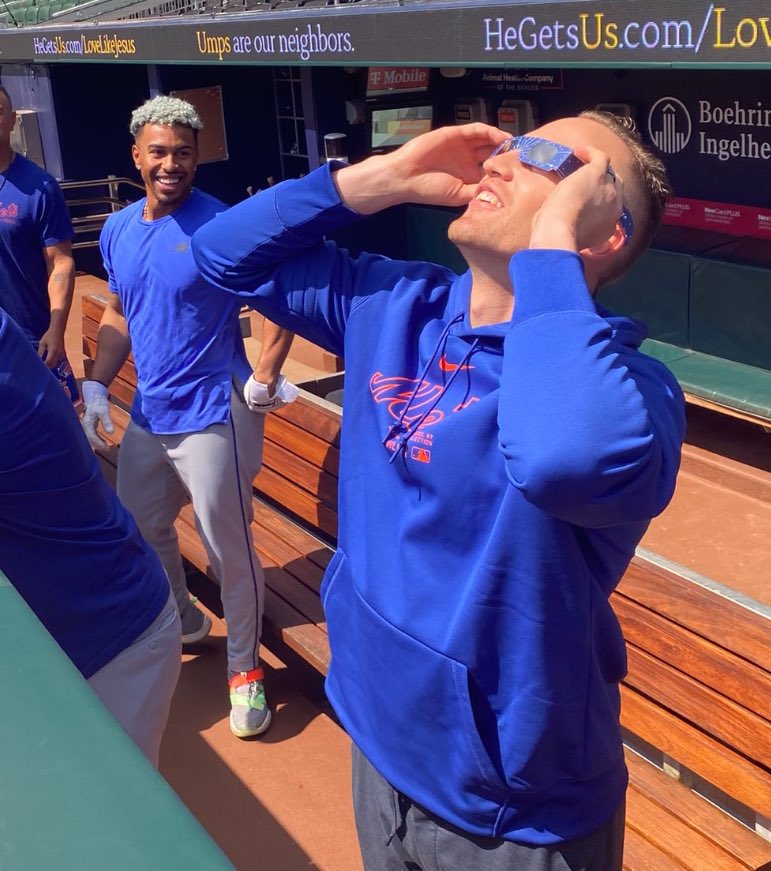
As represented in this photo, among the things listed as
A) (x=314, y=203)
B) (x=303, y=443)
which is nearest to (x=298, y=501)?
(x=303, y=443)

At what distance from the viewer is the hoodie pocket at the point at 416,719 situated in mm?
1437

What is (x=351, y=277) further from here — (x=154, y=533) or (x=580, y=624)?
(x=154, y=533)

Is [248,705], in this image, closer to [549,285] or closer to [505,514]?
[505,514]

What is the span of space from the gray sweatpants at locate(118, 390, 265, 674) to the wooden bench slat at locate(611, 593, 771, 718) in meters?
1.32

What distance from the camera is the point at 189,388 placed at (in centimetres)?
336

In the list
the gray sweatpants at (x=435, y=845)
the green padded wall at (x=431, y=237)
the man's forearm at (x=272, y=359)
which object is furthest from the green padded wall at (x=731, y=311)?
the gray sweatpants at (x=435, y=845)

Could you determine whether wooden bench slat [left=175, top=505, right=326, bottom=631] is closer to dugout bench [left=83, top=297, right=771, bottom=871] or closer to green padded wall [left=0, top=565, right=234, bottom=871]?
dugout bench [left=83, top=297, right=771, bottom=871]

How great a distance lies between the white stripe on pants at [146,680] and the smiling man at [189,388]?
122 cm

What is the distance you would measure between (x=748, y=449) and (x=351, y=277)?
14.2 feet

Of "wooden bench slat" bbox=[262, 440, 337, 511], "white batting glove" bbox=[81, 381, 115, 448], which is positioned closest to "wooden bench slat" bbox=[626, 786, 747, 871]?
"wooden bench slat" bbox=[262, 440, 337, 511]

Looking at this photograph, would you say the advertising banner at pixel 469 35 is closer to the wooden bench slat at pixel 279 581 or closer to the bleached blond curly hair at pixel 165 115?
the bleached blond curly hair at pixel 165 115

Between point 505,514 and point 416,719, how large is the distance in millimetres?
349

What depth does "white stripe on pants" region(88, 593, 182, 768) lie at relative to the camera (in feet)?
6.62

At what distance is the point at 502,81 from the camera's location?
26.1ft
